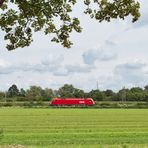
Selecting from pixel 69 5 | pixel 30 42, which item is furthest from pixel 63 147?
pixel 69 5

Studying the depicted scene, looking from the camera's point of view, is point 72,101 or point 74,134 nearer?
point 74,134

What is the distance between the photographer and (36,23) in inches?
597

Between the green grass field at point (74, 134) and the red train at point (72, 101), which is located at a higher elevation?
the red train at point (72, 101)

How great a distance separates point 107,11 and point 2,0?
2934mm

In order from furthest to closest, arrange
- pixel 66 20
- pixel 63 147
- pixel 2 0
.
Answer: pixel 63 147 → pixel 66 20 → pixel 2 0

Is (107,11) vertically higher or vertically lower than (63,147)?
higher

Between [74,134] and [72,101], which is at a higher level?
[72,101]

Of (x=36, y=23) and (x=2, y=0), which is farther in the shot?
(x=36, y=23)

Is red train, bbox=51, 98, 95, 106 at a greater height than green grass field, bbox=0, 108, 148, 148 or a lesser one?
greater

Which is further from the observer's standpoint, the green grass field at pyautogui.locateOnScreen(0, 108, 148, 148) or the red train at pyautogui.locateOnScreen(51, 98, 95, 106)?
the red train at pyautogui.locateOnScreen(51, 98, 95, 106)

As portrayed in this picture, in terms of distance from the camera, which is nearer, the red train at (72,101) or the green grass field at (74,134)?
the green grass field at (74,134)

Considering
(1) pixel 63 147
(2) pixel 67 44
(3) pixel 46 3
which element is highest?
(3) pixel 46 3

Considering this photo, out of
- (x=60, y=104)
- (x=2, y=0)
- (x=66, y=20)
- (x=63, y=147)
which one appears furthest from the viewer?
(x=60, y=104)

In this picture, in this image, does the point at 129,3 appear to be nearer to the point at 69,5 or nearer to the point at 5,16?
the point at 69,5
